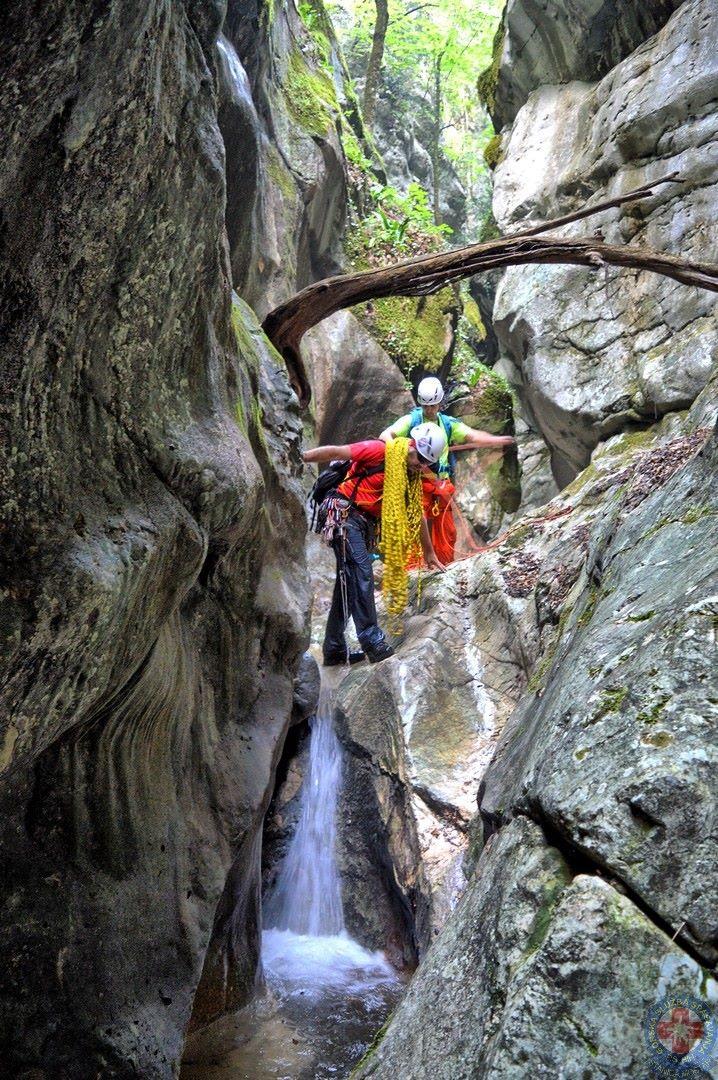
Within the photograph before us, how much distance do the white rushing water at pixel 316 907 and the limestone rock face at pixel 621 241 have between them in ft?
16.8

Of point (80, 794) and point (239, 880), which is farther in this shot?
point (239, 880)

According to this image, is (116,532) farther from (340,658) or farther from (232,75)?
(340,658)

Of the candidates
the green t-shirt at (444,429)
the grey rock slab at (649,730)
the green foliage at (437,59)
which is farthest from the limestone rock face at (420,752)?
the green foliage at (437,59)

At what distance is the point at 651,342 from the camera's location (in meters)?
9.62

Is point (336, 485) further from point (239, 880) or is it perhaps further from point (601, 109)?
point (601, 109)

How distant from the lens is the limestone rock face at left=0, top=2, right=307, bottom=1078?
9.42 ft

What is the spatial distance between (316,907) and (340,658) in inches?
111

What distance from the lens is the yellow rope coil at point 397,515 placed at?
8.02m

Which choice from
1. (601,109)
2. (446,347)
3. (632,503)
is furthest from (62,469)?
(446,347)

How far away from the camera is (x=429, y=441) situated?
7953 millimetres

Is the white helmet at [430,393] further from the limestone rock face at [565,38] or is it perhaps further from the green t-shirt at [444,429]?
the limestone rock face at [565,38]

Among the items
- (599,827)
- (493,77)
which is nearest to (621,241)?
Answer: (493,77)

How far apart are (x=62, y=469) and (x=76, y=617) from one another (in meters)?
0.60

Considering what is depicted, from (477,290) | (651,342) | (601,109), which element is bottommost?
(651,342)
